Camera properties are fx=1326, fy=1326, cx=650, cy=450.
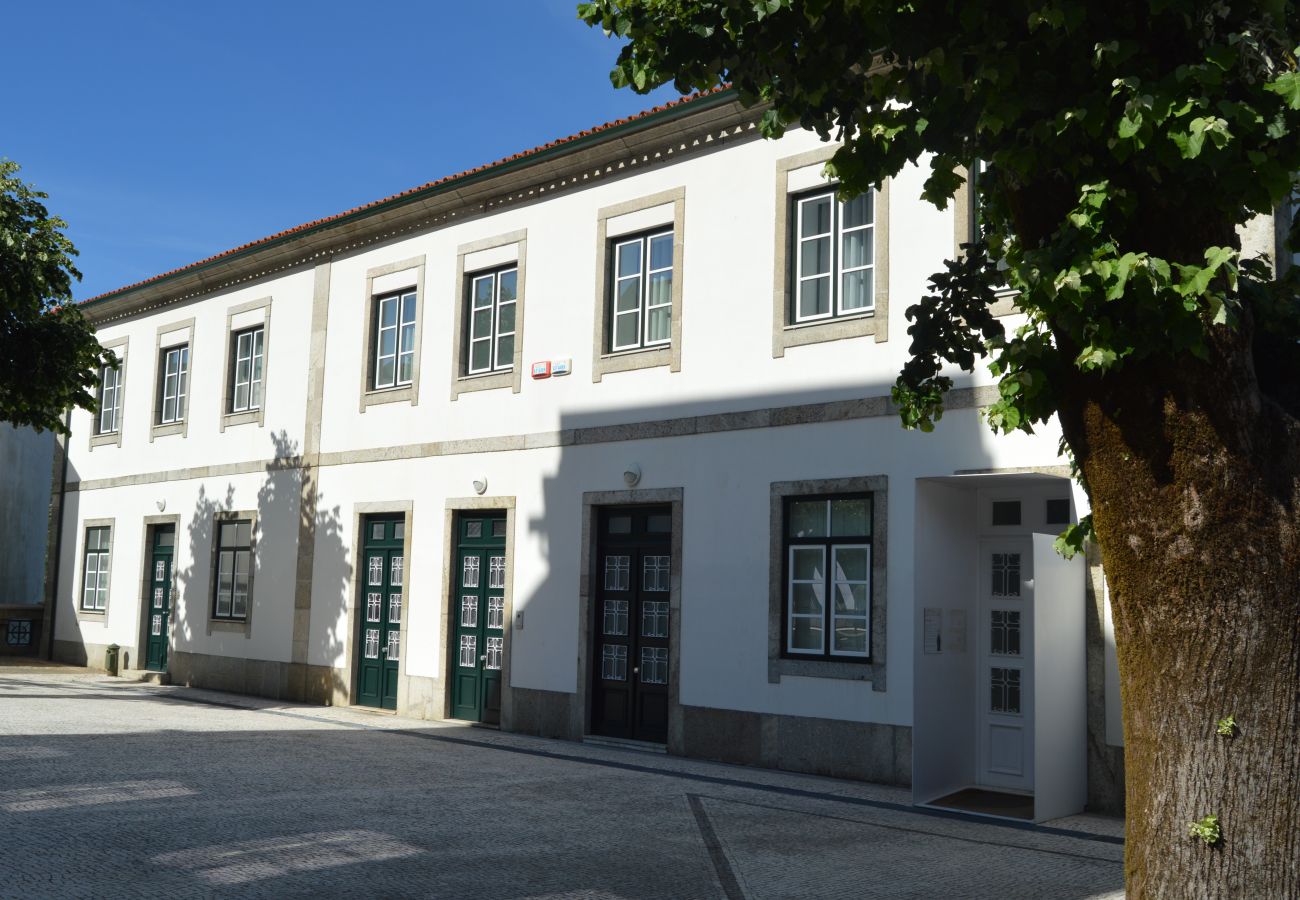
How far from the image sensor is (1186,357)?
4.25 m

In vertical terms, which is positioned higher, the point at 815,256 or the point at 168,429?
the point at 815,256

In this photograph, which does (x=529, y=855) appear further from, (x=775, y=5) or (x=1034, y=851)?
(x=775, y=5)

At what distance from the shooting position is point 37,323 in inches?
671

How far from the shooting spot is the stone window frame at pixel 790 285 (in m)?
11.7

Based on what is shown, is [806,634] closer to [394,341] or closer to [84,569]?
[394,341]

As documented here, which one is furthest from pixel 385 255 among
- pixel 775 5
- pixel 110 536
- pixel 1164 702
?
pixel 1164 702

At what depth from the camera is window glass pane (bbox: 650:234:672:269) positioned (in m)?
13.8

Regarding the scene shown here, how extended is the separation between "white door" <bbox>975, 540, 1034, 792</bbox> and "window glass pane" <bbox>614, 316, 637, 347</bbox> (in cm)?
450

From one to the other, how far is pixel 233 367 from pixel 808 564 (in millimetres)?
Result: 11515

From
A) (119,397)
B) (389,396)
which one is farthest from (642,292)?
(119,397)

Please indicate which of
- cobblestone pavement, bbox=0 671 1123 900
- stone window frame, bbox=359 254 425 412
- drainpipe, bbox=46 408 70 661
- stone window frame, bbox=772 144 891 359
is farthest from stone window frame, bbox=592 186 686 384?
drainpipe, bbox=46 408 70 661

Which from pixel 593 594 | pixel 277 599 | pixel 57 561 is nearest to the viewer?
pixel 593 594

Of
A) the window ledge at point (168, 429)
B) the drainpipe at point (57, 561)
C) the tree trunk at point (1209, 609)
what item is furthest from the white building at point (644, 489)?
the tree trunk at point (1209, 609)

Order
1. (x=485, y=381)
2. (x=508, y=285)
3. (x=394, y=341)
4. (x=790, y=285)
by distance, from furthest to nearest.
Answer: (x=394, y=341) → (x=508, y=285) → (x=485, y=381) → (x=790, y=285)
